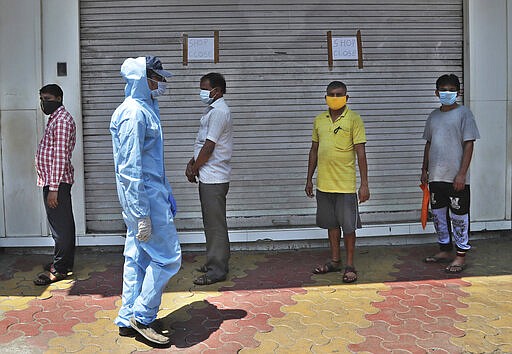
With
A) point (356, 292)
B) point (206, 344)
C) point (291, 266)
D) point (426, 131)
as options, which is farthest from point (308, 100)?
point (206, 344)

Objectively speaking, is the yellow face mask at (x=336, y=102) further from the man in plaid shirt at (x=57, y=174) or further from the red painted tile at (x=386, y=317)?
the man in plaid shirt at (x=57, y=174)

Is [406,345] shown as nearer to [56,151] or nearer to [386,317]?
[386,317]

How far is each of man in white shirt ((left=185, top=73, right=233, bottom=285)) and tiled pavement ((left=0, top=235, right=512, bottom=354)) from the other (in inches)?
10.6

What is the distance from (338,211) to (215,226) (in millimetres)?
1147

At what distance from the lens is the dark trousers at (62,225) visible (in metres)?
5.60

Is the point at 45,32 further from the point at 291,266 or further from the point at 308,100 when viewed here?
the point at 291,266

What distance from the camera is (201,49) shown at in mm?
6594

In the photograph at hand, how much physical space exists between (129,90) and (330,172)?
2.12 m

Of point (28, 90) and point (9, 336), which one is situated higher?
point (28, 90)

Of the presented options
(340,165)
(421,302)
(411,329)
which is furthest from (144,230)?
(421,302)

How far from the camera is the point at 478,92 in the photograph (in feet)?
22.2

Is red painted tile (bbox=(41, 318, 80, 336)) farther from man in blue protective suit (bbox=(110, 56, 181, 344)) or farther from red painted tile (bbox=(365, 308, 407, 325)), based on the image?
red painted tile (bbox=(365, 308, 407, 325))

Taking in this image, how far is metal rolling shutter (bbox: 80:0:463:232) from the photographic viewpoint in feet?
21.5

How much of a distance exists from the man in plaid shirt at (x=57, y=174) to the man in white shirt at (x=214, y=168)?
1151mm
